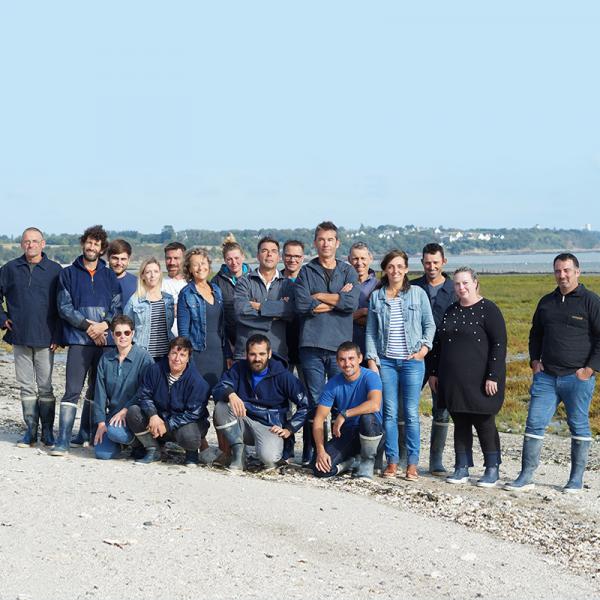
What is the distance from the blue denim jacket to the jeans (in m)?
3.43

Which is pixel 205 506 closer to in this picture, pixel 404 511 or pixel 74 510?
pixel 74 510

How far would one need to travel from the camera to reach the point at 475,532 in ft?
28.4

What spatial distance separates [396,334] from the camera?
10266 mm

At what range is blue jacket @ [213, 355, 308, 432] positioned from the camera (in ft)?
33.5

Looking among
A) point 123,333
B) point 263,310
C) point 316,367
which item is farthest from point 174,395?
point 316,367

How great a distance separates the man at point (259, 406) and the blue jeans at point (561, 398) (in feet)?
7.60

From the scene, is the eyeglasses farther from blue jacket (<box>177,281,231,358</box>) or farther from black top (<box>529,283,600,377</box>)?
black top (<box>529,283,600,377</box>)

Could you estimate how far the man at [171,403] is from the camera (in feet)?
33.3

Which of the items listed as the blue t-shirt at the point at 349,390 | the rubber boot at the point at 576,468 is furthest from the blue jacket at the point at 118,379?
the rubber boot at the point at 576,468

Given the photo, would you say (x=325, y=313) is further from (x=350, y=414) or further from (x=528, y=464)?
(x=528, y=464)

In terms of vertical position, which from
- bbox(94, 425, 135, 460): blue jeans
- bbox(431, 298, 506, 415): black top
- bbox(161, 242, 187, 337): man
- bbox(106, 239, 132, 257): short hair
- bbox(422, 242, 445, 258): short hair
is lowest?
bbox(94, 425, 135, 460): blue jeans

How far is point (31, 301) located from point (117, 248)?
1054 mm

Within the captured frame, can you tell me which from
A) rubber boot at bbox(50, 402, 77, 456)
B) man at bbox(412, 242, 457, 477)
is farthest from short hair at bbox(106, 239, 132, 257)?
man at bbox(412, 242, 457, 477)

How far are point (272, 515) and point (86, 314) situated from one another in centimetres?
335
